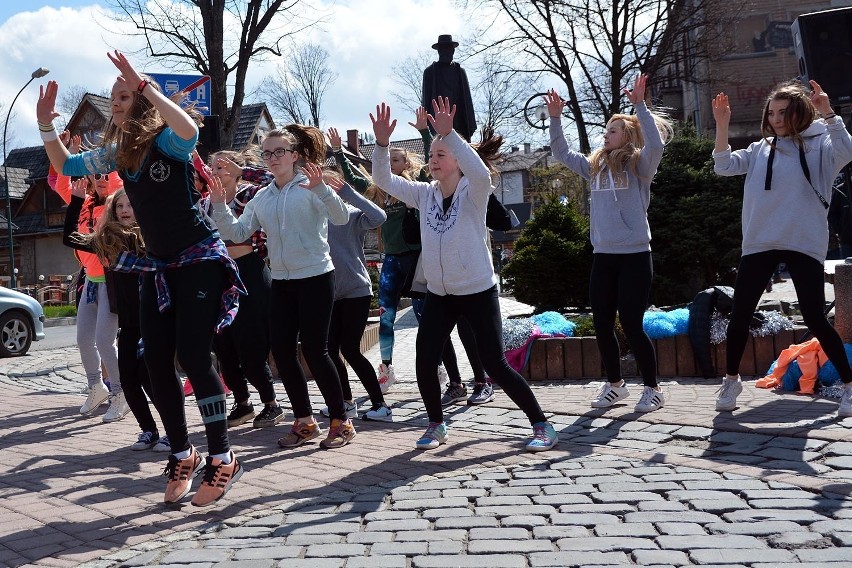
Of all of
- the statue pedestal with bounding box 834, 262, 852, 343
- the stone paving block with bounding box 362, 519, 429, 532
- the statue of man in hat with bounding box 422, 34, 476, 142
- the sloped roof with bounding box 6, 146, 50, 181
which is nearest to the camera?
the stone paving block with bounding box 362, 519, 429, 532

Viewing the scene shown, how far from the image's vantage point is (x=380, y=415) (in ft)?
21.9

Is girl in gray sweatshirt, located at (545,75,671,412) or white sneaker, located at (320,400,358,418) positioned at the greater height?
girl in gray sweatshirt, located at (545,75,671,412)

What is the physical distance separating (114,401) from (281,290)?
233 centimetres

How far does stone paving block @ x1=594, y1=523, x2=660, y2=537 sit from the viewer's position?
3.65m

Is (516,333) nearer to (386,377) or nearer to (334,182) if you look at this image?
(386,377)

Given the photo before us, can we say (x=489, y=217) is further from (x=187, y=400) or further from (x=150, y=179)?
(x=187, y=400)

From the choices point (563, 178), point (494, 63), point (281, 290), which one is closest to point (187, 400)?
Result: point (281, 290)

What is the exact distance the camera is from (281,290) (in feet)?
18.8

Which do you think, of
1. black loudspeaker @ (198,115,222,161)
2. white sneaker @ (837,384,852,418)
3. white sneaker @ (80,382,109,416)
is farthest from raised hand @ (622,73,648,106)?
black loudspeaker @ (198,115,222,161)

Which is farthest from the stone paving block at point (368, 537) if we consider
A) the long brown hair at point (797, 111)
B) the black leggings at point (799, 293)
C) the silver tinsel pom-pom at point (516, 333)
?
the silver tinsel pom-pom at point (516, 333)

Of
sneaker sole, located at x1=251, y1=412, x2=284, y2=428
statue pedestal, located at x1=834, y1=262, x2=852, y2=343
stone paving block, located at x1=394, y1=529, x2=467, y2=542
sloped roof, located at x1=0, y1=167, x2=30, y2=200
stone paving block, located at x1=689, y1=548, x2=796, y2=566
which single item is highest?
sloped roof, located at x1=0, y1=167, x2=30, y2=200

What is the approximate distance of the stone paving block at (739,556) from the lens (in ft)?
10.8

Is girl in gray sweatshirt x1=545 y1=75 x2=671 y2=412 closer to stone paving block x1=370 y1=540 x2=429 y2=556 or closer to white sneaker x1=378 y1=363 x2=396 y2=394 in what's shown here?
white sneaker x1=378 y1=363 x2=396 y2=394

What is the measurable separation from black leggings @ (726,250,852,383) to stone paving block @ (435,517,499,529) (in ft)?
8.66
